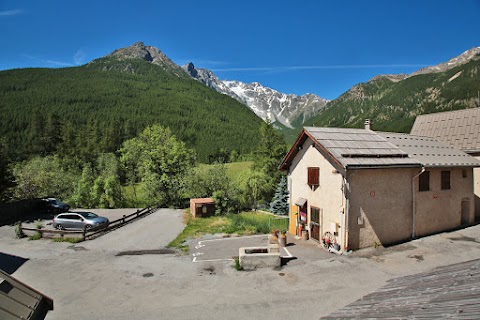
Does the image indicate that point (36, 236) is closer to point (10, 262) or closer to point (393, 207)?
point (10, 262)

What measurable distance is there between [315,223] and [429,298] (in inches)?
597

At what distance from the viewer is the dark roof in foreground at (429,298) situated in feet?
8.86

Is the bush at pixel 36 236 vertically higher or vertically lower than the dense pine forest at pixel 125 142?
lower

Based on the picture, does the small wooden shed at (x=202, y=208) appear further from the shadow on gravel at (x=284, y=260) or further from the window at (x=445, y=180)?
the window at (x=445, y=180)

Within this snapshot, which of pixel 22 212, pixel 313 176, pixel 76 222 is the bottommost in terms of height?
pixel 22 212

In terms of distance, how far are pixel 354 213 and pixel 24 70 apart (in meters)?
182

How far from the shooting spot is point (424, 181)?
58.6 feet

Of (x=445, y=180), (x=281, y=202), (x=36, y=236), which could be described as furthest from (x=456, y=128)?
(x=36, y=236)

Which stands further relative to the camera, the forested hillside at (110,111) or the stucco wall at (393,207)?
the forested hillside at (110,111)

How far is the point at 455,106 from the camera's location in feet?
488

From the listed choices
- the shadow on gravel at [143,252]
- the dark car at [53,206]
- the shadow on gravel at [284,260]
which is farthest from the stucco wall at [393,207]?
the dark car at [53,206]

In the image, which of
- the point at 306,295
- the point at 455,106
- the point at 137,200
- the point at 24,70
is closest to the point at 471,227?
the point at 306,295

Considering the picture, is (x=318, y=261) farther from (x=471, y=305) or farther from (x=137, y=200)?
(x=137, y=200)

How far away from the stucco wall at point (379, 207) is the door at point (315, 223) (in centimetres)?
252
